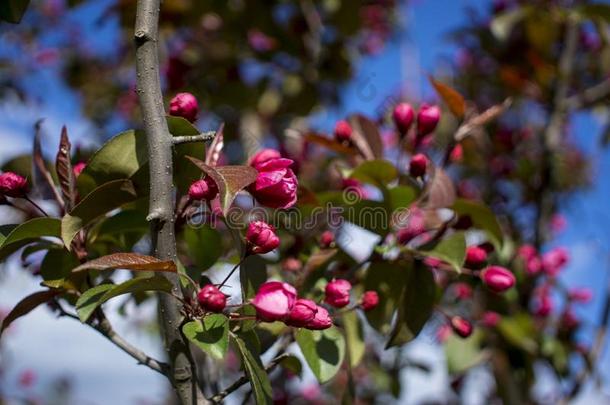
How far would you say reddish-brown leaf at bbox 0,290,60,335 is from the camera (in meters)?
0.93

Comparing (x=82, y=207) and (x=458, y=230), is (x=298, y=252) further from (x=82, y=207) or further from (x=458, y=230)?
(x=82, y=207)

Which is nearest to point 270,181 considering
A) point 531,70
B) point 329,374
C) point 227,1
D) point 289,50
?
point 329,374

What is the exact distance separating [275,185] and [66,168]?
277 mm

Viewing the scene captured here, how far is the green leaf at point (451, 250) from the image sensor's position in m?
1.08

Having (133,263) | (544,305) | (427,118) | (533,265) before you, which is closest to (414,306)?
(427,118)

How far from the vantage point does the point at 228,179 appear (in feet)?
2.47

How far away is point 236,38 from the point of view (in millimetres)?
2631

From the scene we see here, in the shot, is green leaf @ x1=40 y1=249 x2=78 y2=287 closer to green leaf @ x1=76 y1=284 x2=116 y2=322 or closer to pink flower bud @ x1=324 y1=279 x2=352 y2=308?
green leaf @ x1=76 y1=284 x2=116 y2=322

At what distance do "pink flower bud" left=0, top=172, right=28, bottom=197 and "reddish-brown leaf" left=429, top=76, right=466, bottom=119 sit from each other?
0.69 metres

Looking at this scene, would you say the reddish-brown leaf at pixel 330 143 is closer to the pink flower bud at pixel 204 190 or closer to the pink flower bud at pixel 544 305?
the pink flower bud at pixel 204 190

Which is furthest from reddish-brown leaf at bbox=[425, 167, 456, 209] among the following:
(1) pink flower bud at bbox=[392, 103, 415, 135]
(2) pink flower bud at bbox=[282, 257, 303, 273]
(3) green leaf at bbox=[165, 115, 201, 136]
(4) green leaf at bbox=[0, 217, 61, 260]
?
(4) green leaf at bbox=[0, 217, 61, 260]

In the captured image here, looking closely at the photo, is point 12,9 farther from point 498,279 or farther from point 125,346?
point 498,279

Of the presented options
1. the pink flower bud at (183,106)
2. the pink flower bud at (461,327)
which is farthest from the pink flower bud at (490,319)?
the pink flower bud at (183,106)

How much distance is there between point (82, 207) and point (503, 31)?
1798 millimetres
